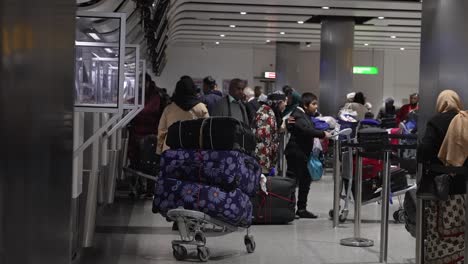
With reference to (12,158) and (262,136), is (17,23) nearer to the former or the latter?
(12,158)

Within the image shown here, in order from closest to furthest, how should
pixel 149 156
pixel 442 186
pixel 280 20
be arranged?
pixel 442 186
pixel 149 156
pixel 280 20

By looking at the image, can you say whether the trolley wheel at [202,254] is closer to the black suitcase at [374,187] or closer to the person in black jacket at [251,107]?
the black suitcase at [374,187]

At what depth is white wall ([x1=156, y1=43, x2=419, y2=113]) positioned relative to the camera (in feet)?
102

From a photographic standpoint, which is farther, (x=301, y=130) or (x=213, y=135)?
(x=301, y=130)

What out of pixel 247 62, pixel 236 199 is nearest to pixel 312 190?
pixel 236 199

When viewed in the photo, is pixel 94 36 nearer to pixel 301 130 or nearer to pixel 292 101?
pixel 301 130

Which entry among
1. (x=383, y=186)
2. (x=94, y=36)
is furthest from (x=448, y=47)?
(x=94, y=36)

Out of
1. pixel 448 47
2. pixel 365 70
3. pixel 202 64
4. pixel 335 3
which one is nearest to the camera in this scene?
pixel 448 47

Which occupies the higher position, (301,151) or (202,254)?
(301,151)

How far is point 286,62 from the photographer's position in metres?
26.9

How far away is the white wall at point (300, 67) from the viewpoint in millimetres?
31062

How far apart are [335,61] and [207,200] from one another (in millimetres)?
13855

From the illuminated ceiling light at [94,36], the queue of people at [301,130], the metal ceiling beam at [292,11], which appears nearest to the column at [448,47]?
the queue of people at [301,130]

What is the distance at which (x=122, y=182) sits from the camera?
42.5 feet
